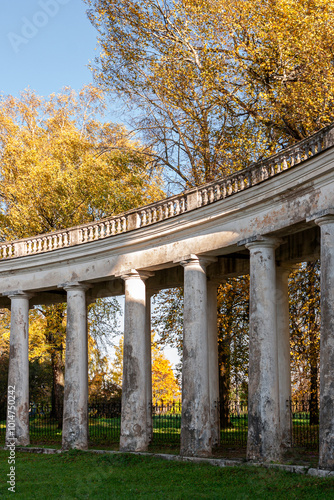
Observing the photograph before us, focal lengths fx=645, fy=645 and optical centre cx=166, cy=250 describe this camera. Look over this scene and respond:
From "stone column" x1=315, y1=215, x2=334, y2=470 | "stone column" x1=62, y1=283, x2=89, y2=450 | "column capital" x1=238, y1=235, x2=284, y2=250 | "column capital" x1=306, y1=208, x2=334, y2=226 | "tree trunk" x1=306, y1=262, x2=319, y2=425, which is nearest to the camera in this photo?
"stone column" x1=315, y1=215, x2=334, y2=470

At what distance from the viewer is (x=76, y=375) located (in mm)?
31984

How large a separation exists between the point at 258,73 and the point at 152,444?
71.0 feet

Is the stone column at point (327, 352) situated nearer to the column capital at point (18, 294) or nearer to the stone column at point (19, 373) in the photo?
the stone column at point (19, 373)

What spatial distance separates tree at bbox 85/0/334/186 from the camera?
115 feet

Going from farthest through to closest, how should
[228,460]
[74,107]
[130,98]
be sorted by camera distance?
[74,107] → [130,98] → [228,460]

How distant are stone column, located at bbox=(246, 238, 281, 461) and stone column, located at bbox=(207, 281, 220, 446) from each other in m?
7.30

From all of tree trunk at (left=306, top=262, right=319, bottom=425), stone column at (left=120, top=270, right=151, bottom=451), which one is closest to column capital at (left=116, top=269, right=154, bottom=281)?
stone column at (left=120, top=270, right=151, bottom=451)

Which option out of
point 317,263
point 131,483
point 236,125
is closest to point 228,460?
point 131,483

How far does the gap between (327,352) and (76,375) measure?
15.5 meters

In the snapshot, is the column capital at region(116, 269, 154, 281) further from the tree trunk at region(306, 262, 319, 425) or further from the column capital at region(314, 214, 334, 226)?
the column capital at region(314, 214, 334, 226)

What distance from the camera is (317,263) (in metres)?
35.0

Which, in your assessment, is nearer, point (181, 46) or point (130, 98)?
point (181, 46)

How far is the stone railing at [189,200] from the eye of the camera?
76.8 feet

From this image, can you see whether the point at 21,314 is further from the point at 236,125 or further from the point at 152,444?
the point at 236,125
